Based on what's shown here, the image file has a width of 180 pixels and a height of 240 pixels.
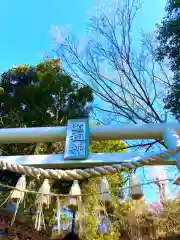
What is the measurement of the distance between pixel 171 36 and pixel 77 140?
95.5 inches

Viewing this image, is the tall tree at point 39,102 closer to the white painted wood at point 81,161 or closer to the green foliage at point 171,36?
the green foliage at point 171,36

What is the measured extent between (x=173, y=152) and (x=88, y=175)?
0.51m

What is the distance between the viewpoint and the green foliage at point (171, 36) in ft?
11.7

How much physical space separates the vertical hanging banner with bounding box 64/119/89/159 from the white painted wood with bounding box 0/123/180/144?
61mm

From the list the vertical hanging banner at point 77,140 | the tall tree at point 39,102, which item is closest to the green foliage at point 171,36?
the tall tree at point 39,102

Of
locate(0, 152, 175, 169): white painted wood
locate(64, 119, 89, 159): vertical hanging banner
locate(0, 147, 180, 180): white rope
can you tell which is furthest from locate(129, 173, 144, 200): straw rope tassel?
locate(64, 119, 89, 159): vertical hanging banner

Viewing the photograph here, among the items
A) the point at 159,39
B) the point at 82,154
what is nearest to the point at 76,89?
the point at 159,39

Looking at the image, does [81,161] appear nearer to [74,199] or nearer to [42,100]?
[74,199]

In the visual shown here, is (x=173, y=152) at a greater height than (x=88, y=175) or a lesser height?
greater

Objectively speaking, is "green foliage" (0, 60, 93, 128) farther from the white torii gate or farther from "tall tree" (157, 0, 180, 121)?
the white torii gate

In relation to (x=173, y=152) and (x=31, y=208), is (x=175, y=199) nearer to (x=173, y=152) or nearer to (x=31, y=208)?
(x=31, y=208)

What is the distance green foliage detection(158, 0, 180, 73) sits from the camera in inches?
140

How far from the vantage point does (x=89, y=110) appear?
146 inches

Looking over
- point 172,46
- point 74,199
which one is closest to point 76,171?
point 74,199
